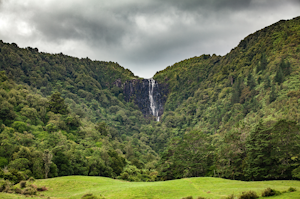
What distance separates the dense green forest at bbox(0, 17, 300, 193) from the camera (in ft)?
135

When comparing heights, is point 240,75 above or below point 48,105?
above

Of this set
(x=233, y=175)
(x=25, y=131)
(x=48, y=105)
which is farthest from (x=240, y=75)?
(x=25, y=131)

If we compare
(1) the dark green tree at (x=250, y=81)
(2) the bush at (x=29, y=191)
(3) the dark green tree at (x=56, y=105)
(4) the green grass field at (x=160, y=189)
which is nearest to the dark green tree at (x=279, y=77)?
(1) the dark green tree at (x=250, y=81)

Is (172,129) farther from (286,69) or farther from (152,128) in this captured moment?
(286,69)

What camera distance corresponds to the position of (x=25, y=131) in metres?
61.5

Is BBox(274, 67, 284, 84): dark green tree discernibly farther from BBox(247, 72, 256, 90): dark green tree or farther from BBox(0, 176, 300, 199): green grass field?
BBox(0, 176, 300, 199): green grass field

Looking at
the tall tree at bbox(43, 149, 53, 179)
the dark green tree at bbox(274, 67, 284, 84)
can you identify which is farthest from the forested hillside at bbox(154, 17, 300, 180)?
the tall tree at bbox(43, 149, 53, 179)

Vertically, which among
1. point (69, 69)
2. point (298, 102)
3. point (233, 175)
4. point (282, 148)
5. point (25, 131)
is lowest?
point (233, 175)

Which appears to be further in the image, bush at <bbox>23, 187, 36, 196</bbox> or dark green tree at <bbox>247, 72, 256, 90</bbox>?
dark green tree at <bbox>247, 72, 256, 90</bbox>

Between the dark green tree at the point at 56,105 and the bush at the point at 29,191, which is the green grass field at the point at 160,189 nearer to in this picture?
the bush at the point at 29,191

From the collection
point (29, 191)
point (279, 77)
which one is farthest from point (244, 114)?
point (29, 191)

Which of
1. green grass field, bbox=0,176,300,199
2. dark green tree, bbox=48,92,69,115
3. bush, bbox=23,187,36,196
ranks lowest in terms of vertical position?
green grass field, bbox=0,176,300,199

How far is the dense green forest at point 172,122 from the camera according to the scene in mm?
41094

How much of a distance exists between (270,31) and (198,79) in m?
64.4
